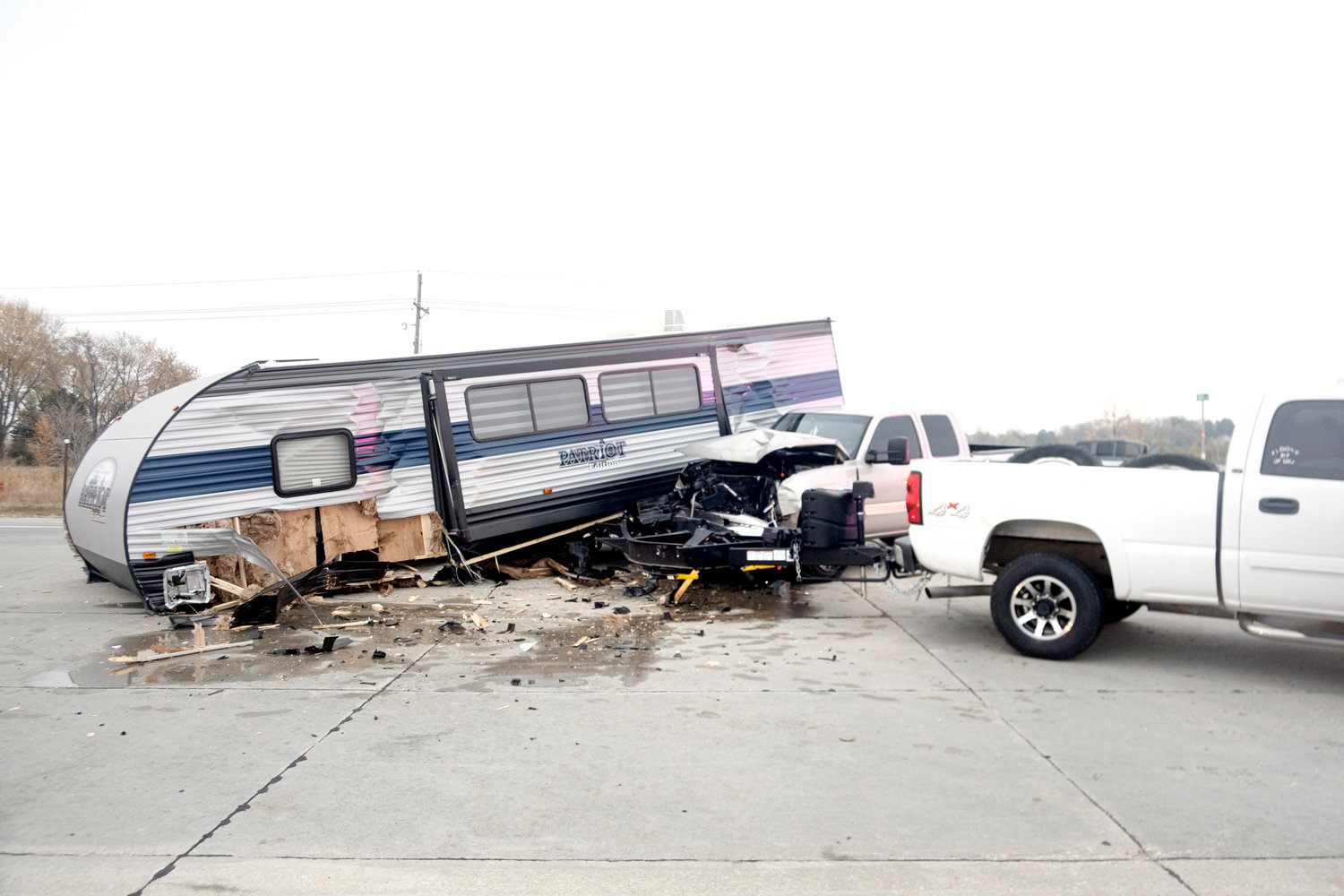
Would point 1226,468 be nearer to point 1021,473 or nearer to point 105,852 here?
point 1021,473

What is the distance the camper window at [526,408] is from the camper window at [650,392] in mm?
355

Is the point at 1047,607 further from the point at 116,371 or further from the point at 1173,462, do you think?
the point at 116,371

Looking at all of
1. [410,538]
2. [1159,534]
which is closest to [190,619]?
[410,538]

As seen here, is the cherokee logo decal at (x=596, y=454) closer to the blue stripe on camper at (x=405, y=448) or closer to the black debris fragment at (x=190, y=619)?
the blue stripe on camper at (x=405, y=448)

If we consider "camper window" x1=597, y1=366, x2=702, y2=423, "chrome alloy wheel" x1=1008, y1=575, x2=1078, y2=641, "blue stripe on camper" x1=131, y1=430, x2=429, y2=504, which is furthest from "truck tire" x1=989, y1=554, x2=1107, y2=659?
"blue stripe on camper" x1=131, y1=430, x2=429, y2=504

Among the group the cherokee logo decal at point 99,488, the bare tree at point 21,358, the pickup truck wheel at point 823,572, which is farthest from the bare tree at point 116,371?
the pickup truck wheel at point 823,572

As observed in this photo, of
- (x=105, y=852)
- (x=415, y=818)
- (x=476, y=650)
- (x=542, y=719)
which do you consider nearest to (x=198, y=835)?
Answer: (x=105, y=852)

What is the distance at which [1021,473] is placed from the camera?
Result: 7211 millimetres

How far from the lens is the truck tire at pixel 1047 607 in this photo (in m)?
6.95

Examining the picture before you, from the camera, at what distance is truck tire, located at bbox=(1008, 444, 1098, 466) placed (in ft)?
27.7

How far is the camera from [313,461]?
10.3 meters

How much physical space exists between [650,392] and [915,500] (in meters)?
5.24

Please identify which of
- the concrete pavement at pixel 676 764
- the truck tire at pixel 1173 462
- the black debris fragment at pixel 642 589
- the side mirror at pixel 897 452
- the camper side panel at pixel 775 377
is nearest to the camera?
the concrete pavement at pixel 676 764

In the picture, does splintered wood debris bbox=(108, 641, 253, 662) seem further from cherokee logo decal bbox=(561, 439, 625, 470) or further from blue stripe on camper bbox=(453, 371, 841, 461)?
cherokee logo decal bbox=(561, 439, 625, 470)
